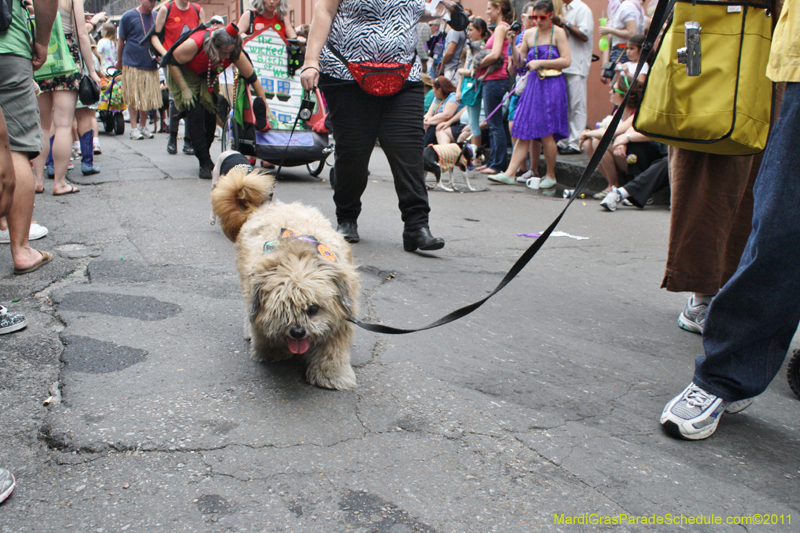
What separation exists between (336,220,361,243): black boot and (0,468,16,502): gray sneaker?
3.33 meters

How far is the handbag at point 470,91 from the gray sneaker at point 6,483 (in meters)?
8.48

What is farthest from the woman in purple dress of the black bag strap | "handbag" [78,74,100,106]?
→ "handbag" [78,74,100,106]

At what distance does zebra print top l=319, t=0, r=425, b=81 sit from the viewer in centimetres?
453

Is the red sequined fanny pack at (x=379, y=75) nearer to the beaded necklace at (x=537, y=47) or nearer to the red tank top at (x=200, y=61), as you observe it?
the red tank top at (x=200, y=61)

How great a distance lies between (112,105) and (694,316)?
11521 mm

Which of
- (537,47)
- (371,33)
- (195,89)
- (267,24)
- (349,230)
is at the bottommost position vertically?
(349,230)

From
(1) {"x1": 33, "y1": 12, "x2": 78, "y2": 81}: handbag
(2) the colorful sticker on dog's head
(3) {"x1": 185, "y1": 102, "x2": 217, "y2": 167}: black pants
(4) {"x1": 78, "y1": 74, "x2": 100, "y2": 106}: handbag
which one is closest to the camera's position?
(2) the colorful sticker on dog's head

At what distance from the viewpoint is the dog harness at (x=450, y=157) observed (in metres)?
8.33

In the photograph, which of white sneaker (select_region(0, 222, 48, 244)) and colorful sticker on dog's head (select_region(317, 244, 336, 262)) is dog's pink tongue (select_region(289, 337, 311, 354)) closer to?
colorful sticker on dog's head (select_region(317, 244, 336, 262))

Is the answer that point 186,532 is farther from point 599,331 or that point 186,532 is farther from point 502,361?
point 599,331

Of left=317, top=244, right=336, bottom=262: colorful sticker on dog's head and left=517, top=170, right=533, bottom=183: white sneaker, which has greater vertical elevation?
left=317, top=244, right=336, bottom=262: colorful sticker on dog's head

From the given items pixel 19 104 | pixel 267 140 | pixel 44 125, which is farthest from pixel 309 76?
pixel 267 140

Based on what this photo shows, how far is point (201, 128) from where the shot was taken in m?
7.76

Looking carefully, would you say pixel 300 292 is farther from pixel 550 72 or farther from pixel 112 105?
pixel 112 105
